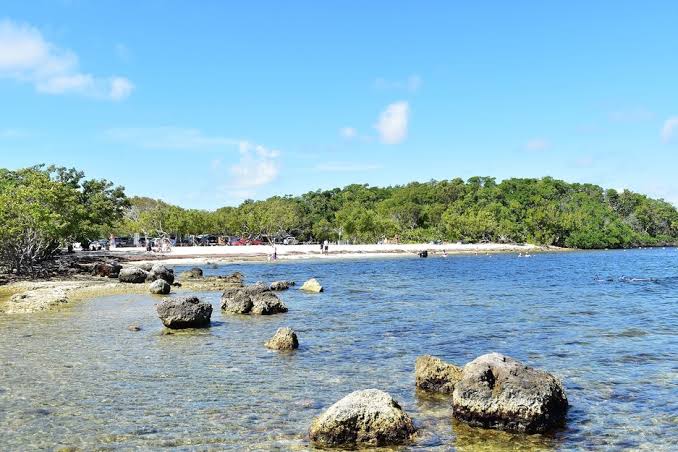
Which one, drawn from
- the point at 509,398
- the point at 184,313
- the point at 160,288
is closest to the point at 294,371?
the point at 509,398

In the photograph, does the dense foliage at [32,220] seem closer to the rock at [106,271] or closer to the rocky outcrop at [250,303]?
the rock at [106,271]

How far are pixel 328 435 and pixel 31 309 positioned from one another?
74.1 ft

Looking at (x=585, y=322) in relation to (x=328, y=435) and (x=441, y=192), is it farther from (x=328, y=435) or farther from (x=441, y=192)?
(x=441, y=192)

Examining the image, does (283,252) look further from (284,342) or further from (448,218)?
(284,342)

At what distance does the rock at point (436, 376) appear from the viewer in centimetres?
1455

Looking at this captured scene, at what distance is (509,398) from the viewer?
A: 38.8ft

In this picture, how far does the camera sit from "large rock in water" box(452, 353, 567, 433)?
38.4ft

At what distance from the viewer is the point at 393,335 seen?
2331 centimetres

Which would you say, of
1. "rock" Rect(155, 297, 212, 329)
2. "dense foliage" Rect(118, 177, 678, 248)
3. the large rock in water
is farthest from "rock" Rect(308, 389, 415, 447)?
"dense foliage" Rect(118, 177, 678, 248)

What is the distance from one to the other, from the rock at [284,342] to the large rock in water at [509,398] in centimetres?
830

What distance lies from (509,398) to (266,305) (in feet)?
62.3

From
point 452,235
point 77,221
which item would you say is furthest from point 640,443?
point 452,235

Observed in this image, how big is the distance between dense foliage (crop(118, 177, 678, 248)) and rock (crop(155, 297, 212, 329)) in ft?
315

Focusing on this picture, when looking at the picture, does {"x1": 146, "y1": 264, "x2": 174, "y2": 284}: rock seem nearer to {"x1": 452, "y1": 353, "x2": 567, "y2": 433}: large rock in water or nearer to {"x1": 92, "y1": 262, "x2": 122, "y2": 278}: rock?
{"x1": 92, "y1": 262, "x2": 122, "y2": 278}: rock
